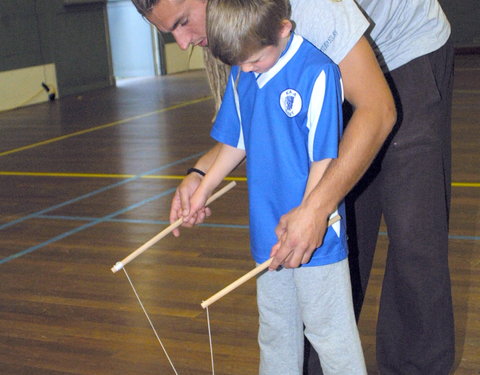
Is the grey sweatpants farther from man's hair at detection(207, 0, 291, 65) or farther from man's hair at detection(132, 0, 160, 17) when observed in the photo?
man's hair at detection(132, 0, 160, 17)

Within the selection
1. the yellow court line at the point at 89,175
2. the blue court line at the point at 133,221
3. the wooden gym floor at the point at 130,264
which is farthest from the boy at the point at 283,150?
the yellow court line at the point at 89,175

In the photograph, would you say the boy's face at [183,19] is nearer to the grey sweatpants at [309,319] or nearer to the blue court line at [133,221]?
the grey sweatpants at [309,319]

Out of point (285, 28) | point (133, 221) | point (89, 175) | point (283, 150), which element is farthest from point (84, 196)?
point (285, 28)

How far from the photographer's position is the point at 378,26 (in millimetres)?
1690

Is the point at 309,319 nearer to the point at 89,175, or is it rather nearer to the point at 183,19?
the point at 183,19

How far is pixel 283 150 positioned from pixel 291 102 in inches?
3.7

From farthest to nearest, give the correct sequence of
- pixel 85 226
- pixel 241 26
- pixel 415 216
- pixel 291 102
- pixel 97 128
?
pixel 97 128, pixel 85 226, pixel 415 216, pixel 291 102, pixel 241 26

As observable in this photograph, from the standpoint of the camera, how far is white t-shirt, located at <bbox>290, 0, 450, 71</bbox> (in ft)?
4.90

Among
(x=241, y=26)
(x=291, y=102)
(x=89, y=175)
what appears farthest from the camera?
(x=89, y=175)

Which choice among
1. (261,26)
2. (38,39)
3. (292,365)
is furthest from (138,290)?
(38,39)

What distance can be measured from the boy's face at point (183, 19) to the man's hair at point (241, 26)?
107 millimetres

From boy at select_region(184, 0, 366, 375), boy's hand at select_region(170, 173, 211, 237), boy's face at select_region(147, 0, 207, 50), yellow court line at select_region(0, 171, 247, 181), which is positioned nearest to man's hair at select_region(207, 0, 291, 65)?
boy at select_region(184, 0, 366, 375)

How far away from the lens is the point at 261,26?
1.42 meters

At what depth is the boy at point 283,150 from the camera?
1.44 meters
